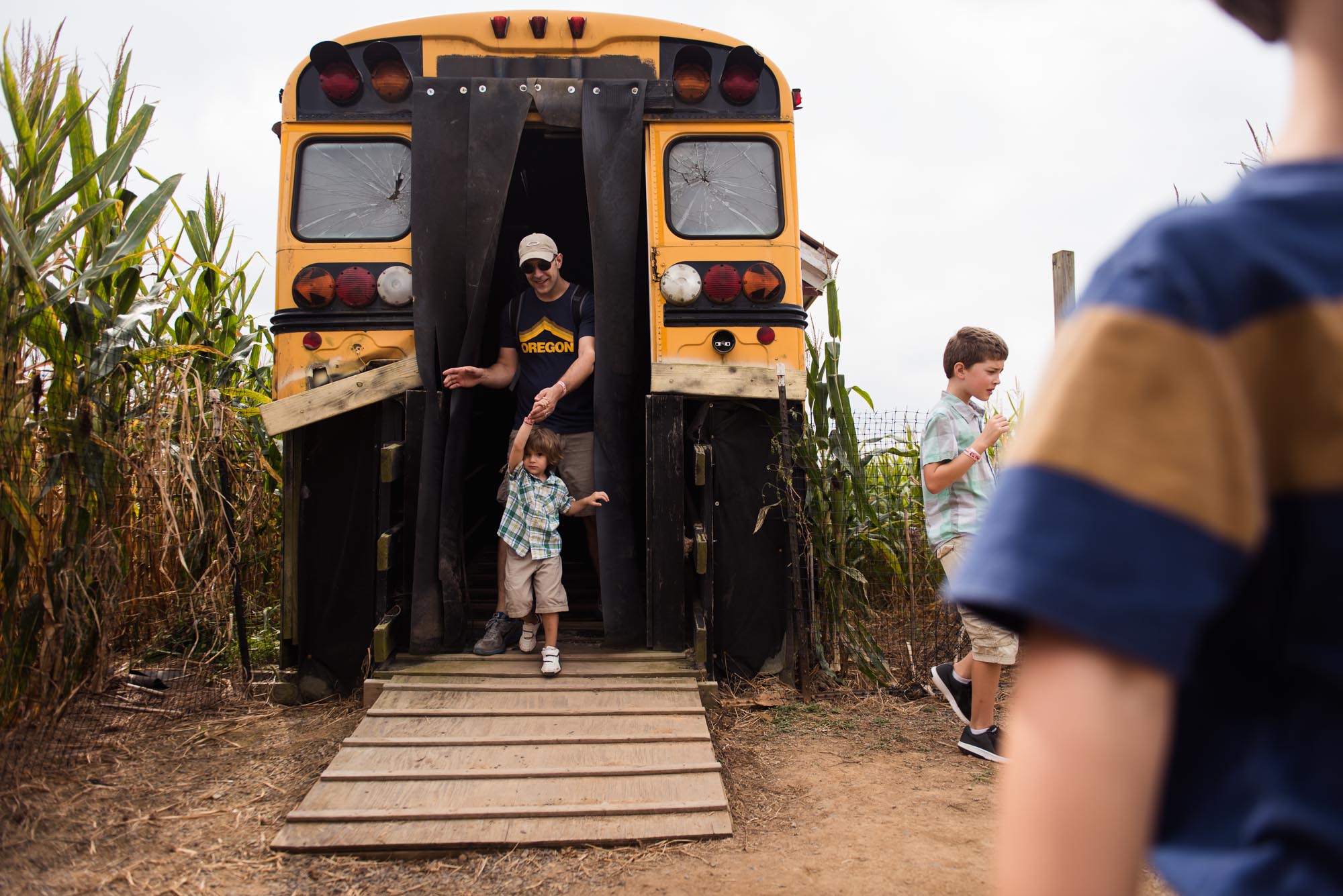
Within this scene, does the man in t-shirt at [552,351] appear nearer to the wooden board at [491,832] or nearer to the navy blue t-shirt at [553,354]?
the navy blue t-shirt at [553,354]

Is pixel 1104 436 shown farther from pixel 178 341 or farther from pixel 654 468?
pixel 178 341

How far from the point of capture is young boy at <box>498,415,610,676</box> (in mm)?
5000

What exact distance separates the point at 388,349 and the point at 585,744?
7.73ft

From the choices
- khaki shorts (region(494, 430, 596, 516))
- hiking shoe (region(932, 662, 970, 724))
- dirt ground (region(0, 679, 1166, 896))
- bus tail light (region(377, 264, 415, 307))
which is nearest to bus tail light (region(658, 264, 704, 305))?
khaki shorts (region(494, 430, 596, 516))

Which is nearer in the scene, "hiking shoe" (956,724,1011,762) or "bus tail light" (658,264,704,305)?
"hiking shoe" (956,724,1011,762)

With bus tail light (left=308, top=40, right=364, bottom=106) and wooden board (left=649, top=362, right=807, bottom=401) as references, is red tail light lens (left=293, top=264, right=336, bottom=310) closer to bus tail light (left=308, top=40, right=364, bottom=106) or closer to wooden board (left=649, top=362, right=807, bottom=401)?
bus tail light (left=308, top=40, right=364, bottom=106)

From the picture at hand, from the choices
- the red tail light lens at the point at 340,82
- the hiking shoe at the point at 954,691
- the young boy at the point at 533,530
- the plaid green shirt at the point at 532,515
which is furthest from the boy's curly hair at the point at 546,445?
the hiking shoe at the point at 954,691

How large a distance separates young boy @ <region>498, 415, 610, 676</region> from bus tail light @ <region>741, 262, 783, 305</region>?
128 centimetres

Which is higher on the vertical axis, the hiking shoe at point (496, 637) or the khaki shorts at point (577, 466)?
the khaki shorts at point (577, 466)

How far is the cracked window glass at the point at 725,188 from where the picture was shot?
5395mm

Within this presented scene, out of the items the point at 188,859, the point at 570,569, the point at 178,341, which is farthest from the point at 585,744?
the point at 178,341

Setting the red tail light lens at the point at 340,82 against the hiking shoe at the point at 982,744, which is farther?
the red tail light lens at the point at 340,82

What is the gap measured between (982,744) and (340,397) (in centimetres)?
356

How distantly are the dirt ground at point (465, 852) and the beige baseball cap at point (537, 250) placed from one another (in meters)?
2.56
